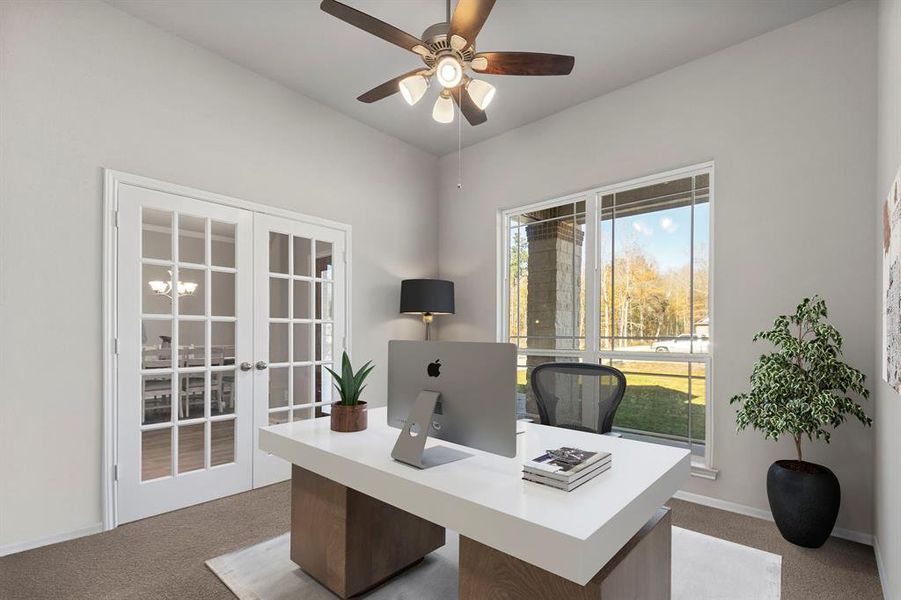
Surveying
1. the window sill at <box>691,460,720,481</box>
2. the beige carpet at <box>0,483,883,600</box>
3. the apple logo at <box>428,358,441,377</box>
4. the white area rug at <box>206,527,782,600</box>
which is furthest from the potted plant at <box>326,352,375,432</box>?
the window sill at <box>691,460,720,481</box>

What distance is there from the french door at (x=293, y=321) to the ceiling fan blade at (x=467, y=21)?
2107mm

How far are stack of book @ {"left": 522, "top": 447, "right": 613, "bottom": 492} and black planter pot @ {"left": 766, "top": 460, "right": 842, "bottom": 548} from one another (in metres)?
1.64

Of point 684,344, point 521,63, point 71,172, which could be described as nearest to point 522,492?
point 521,63

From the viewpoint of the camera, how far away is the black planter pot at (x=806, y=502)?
2438mm

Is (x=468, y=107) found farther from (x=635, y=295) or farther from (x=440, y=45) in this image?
(x=635, y=295)

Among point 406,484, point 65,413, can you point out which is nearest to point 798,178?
point 406,484

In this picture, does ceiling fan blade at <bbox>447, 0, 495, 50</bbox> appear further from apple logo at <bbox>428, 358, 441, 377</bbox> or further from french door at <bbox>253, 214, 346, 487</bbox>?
french door at <bbox>253, 214, 346, 487</bbox>

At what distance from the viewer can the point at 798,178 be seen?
286cm

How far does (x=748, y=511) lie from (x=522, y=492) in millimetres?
2449

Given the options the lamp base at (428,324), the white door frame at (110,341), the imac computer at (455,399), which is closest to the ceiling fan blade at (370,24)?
the imac computer at (455,399)

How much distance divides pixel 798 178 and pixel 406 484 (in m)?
2.98

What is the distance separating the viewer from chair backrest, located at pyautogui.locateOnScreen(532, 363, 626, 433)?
2684 mm

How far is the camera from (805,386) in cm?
247

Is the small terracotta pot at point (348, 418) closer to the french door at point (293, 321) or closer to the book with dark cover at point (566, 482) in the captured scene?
the book with dark cover at point (566, 482)
